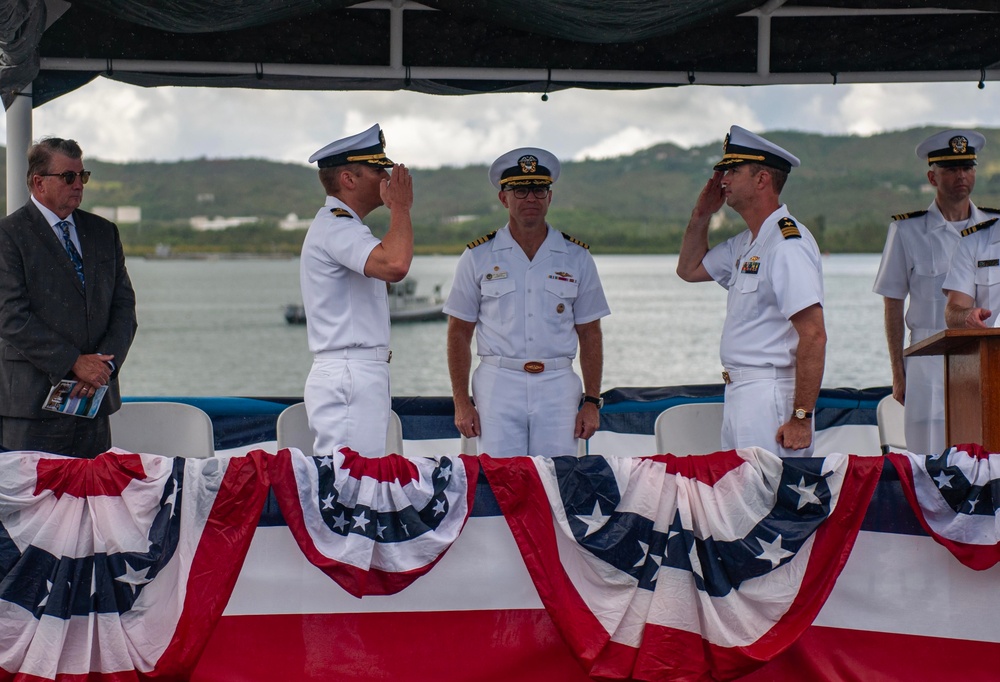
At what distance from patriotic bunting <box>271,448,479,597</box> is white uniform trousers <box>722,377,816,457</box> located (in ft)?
3.72

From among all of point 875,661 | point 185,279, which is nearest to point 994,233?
point 875,661

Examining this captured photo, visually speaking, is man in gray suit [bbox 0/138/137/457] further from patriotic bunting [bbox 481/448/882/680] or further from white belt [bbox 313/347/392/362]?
patriotic bunting [bbox 481/448/882/680]

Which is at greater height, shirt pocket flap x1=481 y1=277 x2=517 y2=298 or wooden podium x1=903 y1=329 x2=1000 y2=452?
shirt pocket flap x1=481 y1=277 x2=517 y2=298

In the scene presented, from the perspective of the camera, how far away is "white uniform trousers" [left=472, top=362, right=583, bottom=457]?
422cm

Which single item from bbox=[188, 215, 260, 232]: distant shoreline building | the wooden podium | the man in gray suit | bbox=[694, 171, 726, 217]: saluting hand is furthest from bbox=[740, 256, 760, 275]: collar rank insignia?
bbox=[188, 215, 260, 232]: distant shoreline building

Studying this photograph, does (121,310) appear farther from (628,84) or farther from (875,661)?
(875,661)

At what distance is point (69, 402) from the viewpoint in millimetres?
3561

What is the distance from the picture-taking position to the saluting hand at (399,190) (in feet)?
11.6

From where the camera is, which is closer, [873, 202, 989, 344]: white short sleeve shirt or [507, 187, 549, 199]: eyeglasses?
[507, 187, 549, 199]: eyeglasses

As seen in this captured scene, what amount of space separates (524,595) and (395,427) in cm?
178

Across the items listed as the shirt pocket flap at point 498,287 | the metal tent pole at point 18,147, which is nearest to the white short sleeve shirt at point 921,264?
the shirt pocket flap at point 498,287

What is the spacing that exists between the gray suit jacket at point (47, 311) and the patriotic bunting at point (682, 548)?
1514 millimetres

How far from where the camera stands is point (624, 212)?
84000mm

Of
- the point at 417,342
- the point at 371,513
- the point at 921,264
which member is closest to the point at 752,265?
the point at 921,264
